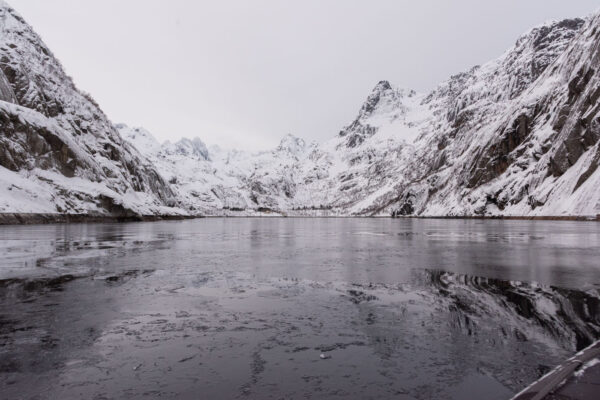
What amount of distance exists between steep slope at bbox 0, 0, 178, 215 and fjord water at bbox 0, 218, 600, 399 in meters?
70.4

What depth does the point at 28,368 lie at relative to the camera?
830cm

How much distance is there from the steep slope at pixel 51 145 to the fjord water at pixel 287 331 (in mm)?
70372

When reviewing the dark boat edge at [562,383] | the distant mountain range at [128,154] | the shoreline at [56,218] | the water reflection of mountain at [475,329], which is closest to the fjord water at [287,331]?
the water reflection of mountain at [475,329]

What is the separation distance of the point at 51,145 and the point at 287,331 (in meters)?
100

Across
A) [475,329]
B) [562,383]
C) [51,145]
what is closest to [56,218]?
[51,145]

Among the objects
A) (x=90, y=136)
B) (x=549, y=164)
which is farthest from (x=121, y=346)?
(x=549, y=164)

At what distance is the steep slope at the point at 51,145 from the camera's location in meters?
79.9

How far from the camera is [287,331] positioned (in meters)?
11.0

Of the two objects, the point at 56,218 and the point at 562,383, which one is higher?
the point at 56,218

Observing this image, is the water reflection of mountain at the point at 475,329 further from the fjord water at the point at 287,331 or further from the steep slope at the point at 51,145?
the steep slope at the point at 51,145

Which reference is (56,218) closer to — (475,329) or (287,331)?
(287,331)

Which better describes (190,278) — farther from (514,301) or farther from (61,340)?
(514,301)

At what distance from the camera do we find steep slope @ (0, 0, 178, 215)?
79938 millimetres

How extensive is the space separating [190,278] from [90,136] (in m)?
115
